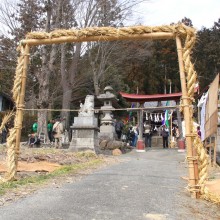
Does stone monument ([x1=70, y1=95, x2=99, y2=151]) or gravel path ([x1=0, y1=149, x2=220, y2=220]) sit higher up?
stone monument ([x1=70, y1=95, x2=99, y2=151])

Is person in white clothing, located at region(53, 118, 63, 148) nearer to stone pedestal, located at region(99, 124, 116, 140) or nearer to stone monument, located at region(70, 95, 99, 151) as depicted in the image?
stone monument, located at region(70, 95, 99, 151)

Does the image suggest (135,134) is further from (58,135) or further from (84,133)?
(84,133)

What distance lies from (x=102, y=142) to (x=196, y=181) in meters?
11.3

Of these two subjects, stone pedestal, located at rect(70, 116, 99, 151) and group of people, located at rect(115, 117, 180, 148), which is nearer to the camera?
stone pedestal, located at rect(70, 116, 99, 151)

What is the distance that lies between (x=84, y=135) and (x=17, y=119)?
7.15 meters

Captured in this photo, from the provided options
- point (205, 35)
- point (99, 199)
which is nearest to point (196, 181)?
point (99, 199)

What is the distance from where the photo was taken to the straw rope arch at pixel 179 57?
487cm

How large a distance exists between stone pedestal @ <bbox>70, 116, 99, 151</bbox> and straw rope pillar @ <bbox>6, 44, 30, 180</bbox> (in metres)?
6.99

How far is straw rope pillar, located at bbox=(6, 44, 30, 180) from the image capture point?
5590mm

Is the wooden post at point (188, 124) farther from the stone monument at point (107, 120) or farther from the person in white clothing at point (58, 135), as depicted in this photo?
the stone monument at point (107, 120)

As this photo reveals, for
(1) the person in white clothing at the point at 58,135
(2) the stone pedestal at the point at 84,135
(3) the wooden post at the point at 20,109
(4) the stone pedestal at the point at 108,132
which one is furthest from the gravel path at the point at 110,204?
(4) the stone pedestal at the point at 108,132

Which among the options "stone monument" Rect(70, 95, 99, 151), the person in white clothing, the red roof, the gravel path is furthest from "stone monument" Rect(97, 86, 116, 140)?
the gravel path

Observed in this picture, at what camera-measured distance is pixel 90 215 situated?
3512 millimetres

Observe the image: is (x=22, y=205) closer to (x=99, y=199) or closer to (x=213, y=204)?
(x=99, y=199)
